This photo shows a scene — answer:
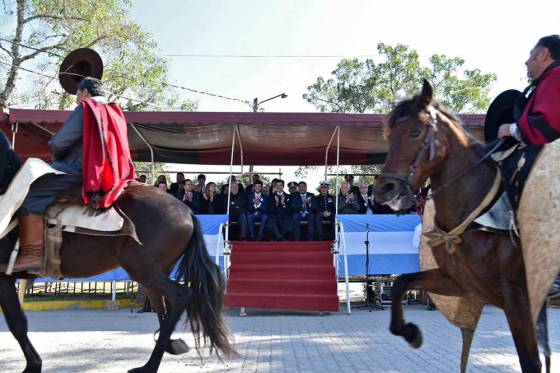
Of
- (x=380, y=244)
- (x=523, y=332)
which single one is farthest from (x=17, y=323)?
(x=380, y=244)

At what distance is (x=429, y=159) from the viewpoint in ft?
14.4

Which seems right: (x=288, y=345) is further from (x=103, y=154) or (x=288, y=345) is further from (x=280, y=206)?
(x=280, y=206)

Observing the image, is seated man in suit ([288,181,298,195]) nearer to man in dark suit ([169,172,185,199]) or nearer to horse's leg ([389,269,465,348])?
man in dark suit ([169,172,185,199])

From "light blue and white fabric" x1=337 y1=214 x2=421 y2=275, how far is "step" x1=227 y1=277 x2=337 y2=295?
80cm

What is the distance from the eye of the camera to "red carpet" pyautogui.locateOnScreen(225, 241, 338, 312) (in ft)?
37.1

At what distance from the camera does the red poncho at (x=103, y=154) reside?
5266 millimetres

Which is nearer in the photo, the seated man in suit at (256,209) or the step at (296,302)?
the step at (296,302)

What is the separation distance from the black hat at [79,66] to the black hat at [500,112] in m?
5.27

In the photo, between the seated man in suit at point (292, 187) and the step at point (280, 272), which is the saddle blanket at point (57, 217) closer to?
the step at point (280, 272)

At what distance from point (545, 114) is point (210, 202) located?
33.5 ft

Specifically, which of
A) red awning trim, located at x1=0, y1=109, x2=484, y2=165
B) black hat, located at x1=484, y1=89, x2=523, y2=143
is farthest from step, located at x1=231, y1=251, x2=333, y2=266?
black hat, located at x1=484, y1=89, x2=523, y2=143

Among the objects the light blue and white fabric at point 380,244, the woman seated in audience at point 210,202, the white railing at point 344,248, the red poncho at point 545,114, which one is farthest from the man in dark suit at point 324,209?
the red poncho at point 545,114

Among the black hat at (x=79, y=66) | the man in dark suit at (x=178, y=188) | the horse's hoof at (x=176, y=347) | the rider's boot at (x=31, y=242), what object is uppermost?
the black hat at (x=79, y=66)

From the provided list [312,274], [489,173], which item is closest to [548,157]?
[489,173]
